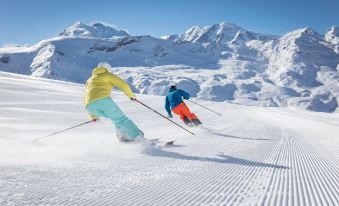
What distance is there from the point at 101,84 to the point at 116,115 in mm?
662

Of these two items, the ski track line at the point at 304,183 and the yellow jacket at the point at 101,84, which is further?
the yellow jacket at the point at 101,84

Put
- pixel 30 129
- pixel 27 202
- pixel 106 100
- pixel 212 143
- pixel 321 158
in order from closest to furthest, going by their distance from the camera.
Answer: pixel 27 202 < pixel 321 158 < pixel 106 100 < pixel 212 143 < pixel 30 129

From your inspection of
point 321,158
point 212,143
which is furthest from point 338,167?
point 212,143

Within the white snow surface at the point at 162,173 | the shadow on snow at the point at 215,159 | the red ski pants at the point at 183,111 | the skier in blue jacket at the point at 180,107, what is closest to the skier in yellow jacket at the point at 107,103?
the white snow surface at the point at 162,173

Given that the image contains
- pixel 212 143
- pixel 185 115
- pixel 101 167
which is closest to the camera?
pixel 101 167

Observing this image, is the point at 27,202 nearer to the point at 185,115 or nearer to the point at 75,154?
the point at 75,154

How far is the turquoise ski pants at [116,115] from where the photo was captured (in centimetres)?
752

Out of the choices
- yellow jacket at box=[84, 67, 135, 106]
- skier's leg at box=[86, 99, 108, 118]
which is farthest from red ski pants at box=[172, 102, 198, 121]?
skier's leg at box=[86, 99, 108, 118]

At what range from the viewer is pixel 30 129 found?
29.3 feet

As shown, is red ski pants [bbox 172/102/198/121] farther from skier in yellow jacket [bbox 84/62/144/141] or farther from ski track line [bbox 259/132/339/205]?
ski track line [bbox 259/132/339/205]

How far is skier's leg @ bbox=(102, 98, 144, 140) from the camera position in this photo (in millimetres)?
7523

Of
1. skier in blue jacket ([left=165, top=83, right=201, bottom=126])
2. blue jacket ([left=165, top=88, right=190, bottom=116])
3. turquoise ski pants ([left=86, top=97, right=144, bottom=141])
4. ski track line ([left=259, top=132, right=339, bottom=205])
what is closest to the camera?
ski track line ([left=259, top=132, right=339, bottom=205])

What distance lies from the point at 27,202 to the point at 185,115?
977 cm

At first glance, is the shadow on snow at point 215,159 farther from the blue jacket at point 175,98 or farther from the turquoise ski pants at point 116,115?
the blue jacket at point 175,98
